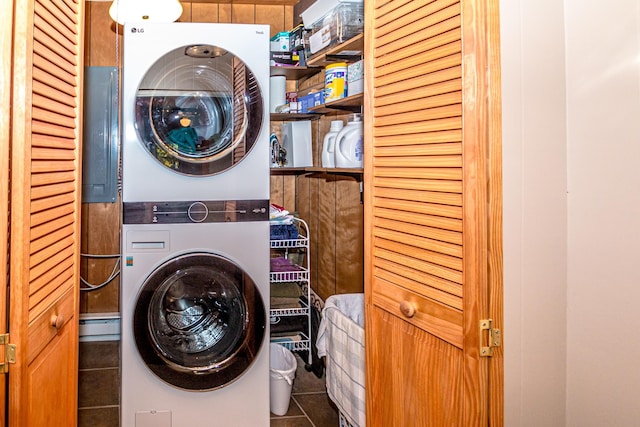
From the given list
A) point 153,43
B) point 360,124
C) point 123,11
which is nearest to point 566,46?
point 360,124

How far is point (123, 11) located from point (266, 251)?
1390 millimetres

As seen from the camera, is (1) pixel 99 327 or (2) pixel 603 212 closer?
(2) pixel 603 212

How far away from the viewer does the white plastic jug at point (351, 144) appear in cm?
247

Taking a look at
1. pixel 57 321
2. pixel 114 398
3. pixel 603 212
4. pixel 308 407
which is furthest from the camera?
pixel 114 398

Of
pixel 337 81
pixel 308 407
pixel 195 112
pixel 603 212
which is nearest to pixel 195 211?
pixel 195 112

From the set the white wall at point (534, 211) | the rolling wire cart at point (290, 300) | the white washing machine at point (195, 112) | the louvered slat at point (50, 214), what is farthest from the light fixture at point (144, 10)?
the white wall at point (534, 211)

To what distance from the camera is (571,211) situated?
4.38ft

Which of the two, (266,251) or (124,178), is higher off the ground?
(124,178)

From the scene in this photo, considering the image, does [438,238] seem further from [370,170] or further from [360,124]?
[360,124]

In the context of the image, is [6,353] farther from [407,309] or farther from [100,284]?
[100,284]

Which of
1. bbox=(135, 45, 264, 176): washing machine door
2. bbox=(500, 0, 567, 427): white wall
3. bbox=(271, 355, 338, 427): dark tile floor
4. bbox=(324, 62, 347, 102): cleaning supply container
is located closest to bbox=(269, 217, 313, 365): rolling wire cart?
bbox=(271, 355, 338, 427): dark tile floor

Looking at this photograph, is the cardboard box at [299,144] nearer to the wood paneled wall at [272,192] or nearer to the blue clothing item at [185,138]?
the wood paneled wall at [272,192]

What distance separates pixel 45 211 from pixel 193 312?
3.97ft

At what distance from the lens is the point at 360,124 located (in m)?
2.48
